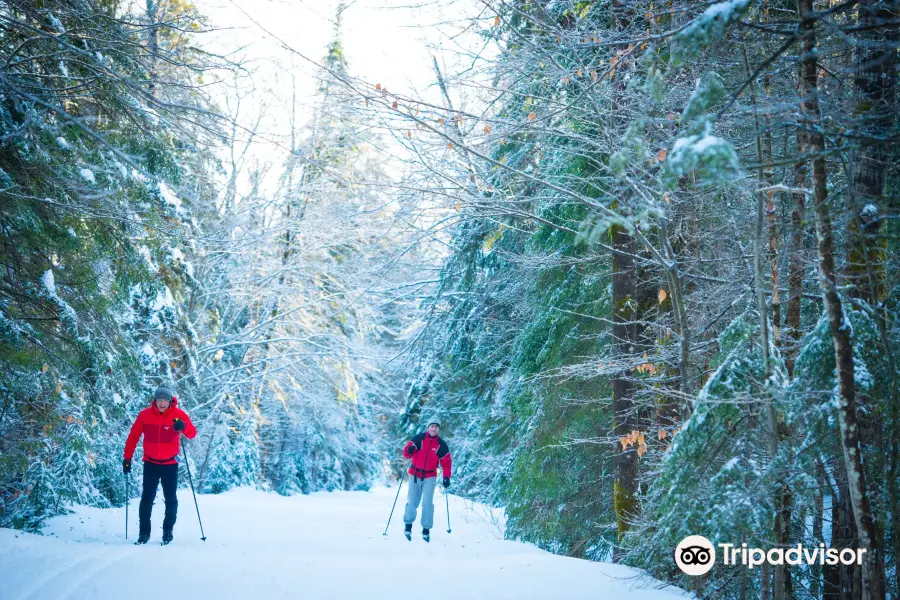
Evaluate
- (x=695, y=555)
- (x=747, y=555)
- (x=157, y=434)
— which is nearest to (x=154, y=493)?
(x=157, y=434)

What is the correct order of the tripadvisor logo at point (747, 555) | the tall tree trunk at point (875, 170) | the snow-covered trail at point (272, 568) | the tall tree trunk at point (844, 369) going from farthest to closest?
1. the snow-covered trail at point (272, 568)
2. the tripadvisor logo at point (747, 555)
3. the tall tree trunk at point (875, 170)
4. the tall tree trunk at point (844, 369)

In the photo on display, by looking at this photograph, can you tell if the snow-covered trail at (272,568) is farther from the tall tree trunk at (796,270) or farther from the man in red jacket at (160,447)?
the tall tree trunk at (796,270)

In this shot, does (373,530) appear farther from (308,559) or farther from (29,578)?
(29,578)

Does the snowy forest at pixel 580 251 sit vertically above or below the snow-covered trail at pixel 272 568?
above

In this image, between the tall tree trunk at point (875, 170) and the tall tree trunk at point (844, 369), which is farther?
the tall tree trunk at point (875, 170)

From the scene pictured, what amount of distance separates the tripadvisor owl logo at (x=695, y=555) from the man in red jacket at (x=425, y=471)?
16.2ft

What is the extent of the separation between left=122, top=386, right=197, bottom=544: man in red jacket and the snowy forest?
707mm

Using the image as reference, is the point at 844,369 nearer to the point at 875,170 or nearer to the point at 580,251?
the point at 875,170

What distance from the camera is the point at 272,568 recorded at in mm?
6508

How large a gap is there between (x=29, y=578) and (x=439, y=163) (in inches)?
202

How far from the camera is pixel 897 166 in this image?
13.1 ft

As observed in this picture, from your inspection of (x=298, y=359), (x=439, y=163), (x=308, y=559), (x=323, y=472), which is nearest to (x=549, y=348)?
(x=439, y=163)

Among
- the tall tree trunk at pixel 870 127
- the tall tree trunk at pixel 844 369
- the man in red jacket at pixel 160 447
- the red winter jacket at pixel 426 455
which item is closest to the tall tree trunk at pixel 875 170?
the tall tree trunk at pixel 870 127

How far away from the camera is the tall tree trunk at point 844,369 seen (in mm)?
3594
